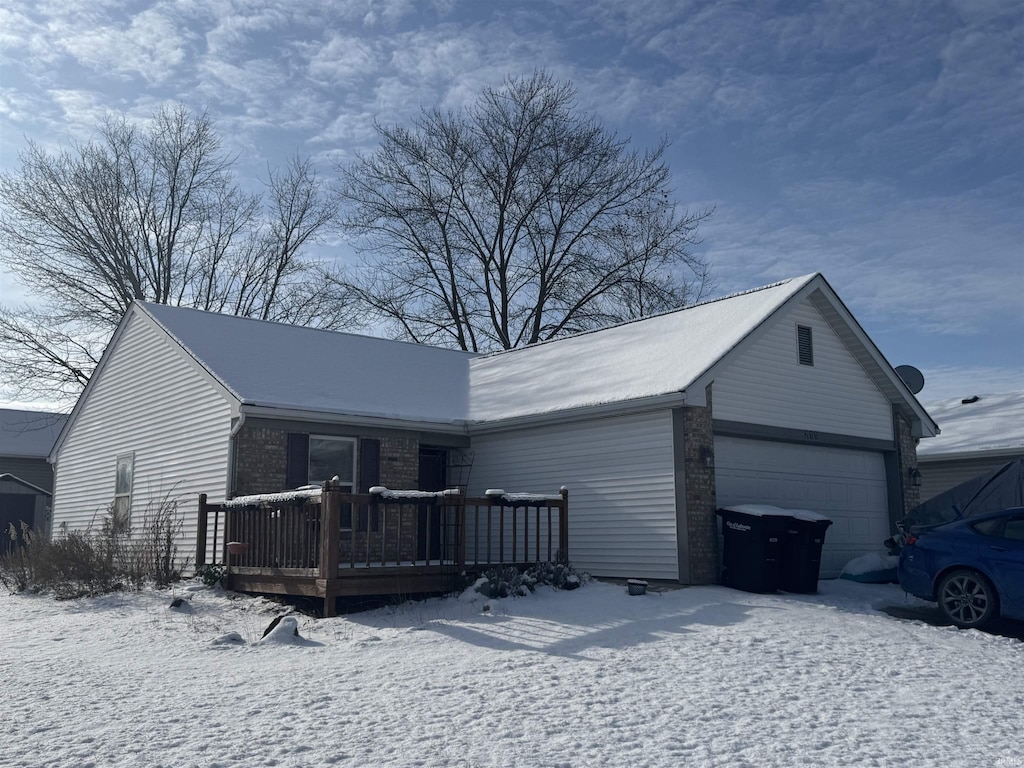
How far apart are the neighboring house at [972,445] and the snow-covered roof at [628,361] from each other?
6.42 m

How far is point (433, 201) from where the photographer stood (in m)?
34.8

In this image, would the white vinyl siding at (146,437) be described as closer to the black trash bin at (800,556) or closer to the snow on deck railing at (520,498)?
the snow on deck railing at (520,498)

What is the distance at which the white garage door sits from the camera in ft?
49.3

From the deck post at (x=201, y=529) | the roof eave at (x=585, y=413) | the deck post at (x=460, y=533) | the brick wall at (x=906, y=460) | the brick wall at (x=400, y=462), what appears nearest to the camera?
the deck post at (x=460, y=533)

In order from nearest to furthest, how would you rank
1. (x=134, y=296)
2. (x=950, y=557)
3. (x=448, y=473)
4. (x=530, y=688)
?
(x=530, y=688) → (x=950, y=557) → (x=448, y=473) → (x=134, y=296)

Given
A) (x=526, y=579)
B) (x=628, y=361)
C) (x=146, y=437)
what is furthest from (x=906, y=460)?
(x=146, y=437)

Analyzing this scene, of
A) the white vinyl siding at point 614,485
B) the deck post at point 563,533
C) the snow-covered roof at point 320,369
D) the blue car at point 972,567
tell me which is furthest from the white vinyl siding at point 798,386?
the snow-covered roof at point 320,369

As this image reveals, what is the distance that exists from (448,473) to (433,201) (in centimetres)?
1853

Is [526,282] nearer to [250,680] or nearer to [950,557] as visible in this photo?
[950,557]

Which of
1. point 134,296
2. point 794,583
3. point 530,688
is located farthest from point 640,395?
point 134,296

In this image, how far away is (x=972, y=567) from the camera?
11109mm

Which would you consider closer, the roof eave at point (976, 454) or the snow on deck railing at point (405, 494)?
the snow on deck railing at point (405, 494)

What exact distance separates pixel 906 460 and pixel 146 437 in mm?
14274

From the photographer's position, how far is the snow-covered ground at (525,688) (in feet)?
20.8
